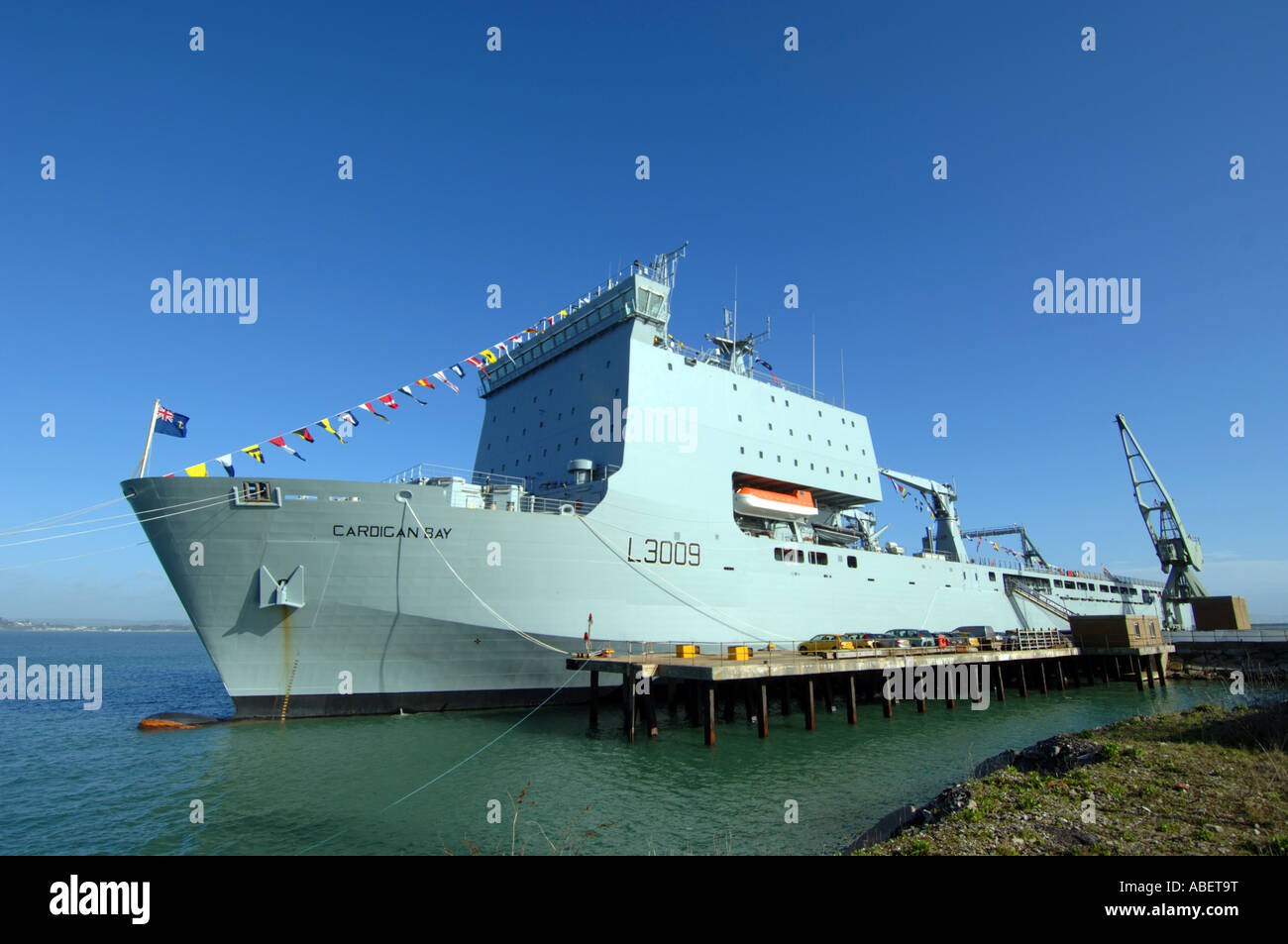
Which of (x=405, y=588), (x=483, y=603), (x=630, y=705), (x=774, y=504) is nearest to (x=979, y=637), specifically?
(x=774, y=504)

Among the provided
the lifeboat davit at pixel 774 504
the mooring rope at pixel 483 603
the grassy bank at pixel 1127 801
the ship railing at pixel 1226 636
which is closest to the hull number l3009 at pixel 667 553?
the mooring rope at pixel 483 603

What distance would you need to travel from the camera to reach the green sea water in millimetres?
9219

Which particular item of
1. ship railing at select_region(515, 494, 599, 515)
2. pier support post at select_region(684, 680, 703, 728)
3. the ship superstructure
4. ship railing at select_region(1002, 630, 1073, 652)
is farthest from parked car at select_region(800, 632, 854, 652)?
ship railing at select_region(1002, 630, 1073, 652)

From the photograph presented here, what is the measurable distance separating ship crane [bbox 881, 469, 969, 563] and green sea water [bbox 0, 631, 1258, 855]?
583 inches

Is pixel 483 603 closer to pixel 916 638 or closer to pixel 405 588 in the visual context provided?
pixel 405 588

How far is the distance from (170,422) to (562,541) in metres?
9.01

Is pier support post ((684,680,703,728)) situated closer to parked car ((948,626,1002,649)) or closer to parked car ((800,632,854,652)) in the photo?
parked car ((800,632,854,652))

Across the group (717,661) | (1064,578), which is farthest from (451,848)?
(1064,578)

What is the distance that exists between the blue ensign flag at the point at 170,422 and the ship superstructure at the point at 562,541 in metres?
A: 1.12

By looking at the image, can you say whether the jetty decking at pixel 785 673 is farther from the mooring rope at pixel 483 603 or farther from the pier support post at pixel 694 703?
the mooring rope at pixel 483 603

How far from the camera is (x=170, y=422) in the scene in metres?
14.5

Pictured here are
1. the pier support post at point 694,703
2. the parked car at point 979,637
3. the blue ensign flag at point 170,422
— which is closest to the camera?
the blue ensign flag at point 170,422

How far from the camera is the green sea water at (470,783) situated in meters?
9.22
